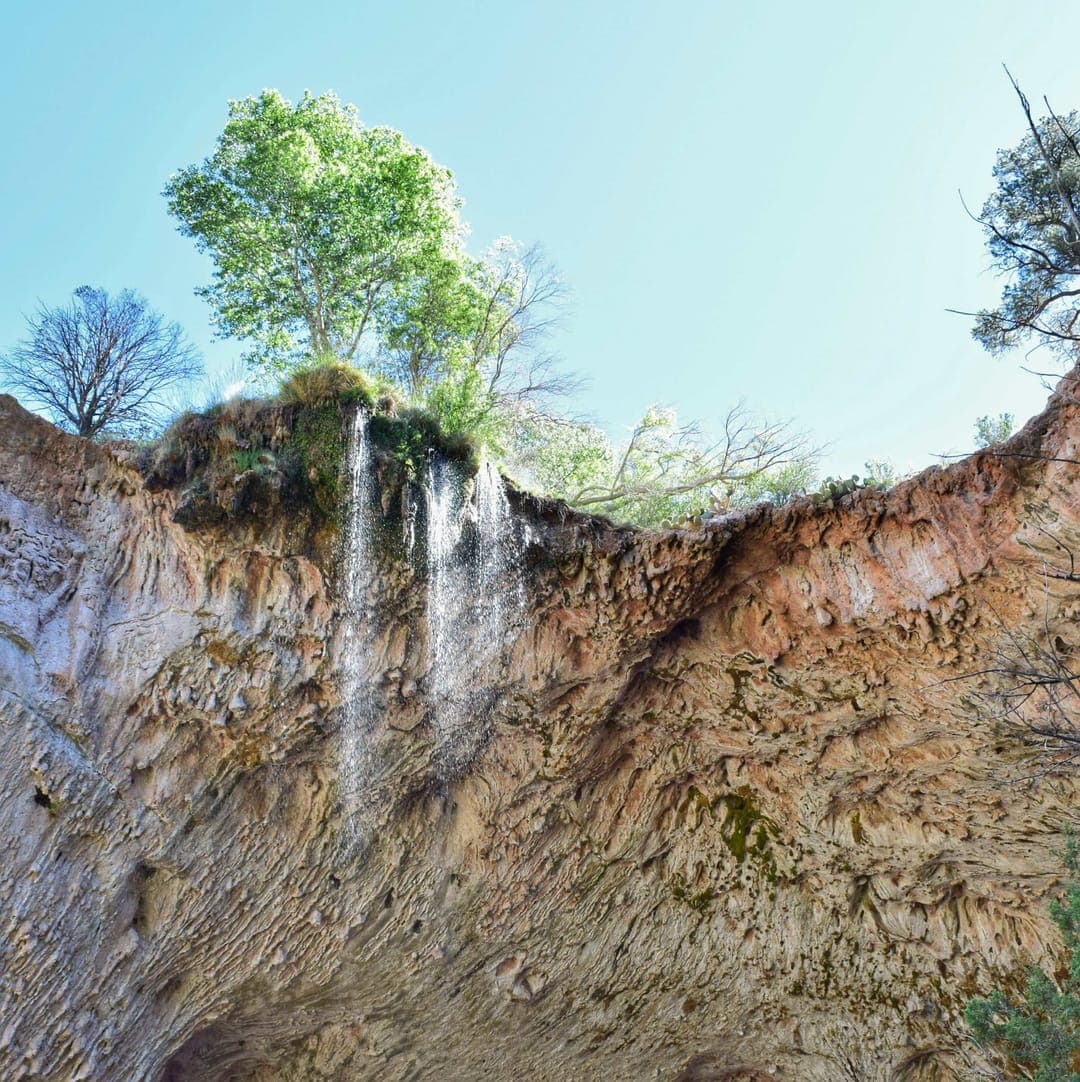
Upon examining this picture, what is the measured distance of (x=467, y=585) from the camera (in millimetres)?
8641

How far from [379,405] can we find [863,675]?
20.2ft

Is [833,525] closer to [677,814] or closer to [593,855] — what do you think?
[677,814]

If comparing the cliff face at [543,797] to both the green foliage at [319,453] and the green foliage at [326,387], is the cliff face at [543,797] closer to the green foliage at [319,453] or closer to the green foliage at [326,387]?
the green foliage at [319,453]

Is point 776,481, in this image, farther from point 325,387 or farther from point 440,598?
point 325,387

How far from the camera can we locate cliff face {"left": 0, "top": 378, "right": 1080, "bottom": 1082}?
288 inches

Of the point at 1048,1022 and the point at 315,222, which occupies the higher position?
the point at 315,222

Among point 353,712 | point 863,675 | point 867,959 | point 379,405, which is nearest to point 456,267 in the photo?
point 379,405

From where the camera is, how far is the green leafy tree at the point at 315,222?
11.8m

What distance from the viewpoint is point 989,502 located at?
679 centimetres

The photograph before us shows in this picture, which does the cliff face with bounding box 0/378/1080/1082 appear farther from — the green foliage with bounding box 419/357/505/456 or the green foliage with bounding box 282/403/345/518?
the green foliage with bounding box 419/357/505/456

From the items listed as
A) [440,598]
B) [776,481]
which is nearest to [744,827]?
[440,598]

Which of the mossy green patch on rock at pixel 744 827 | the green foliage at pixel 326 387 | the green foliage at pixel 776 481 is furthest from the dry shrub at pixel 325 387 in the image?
the green foliage at pixel 776 481

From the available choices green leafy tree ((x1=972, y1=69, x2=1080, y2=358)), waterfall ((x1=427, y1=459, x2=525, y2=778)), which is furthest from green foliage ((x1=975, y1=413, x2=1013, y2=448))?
waterfall ((x1=427, y1=459, x2=525, y2=778))

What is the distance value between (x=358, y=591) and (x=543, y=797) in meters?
3.46
